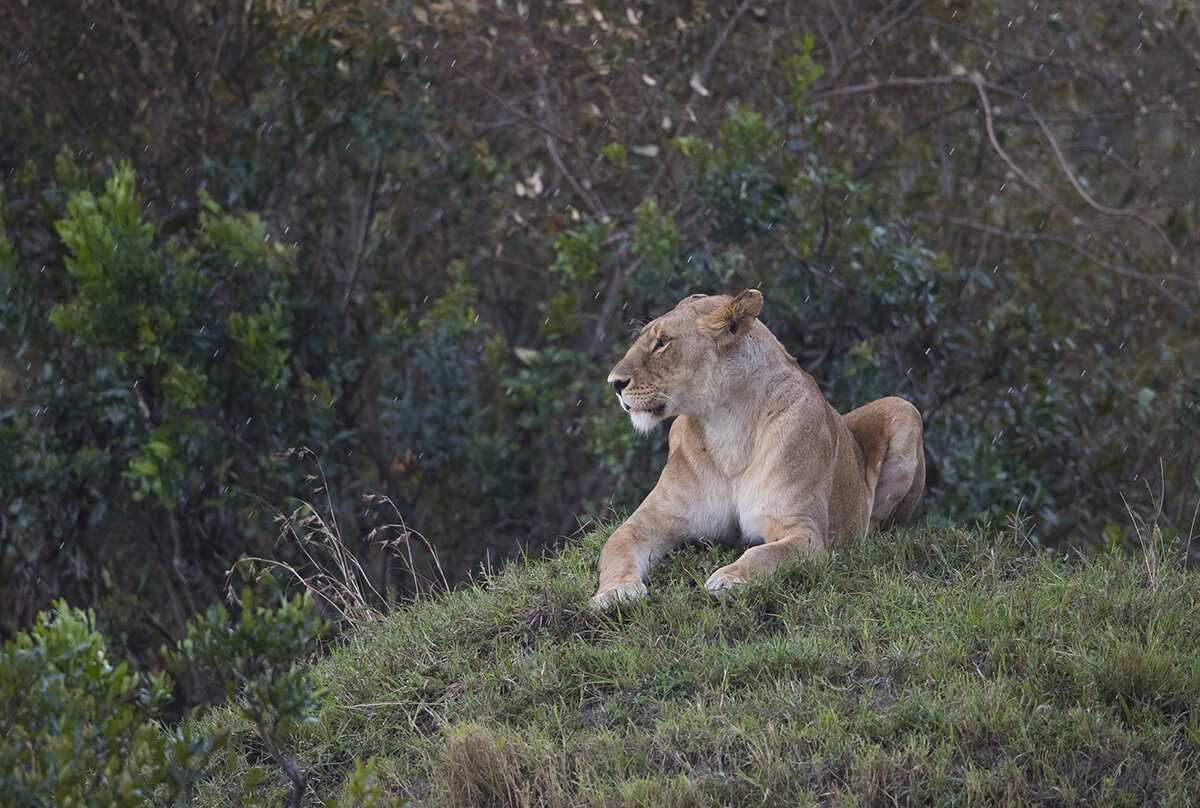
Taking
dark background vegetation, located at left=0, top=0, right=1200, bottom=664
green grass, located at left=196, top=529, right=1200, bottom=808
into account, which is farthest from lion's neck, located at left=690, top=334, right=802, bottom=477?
dark background vegetation, located at left=0, top=0, right=1200, bottom=664

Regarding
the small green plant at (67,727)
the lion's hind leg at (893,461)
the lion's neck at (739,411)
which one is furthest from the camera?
the lion's hind leg at (893,461)

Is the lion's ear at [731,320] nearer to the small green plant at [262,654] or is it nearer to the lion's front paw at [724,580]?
the lion's front paw at [724,580]

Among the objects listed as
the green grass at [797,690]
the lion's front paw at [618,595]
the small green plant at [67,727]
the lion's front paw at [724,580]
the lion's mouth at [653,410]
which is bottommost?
the green grass at [797,690]

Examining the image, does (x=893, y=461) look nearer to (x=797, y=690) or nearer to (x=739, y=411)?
A: (x=739, y=411)

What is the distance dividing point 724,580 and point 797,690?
71cm

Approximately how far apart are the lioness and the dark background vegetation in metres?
1.63

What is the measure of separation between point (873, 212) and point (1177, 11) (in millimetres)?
3575

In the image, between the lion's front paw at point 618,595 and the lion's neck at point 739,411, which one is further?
the lion's neck at point 739,411

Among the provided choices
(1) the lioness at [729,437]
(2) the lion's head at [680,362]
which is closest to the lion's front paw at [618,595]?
(1) the lioness at [729,437]

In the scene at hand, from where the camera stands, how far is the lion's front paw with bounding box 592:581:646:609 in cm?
425

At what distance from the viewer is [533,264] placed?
33.0 feet

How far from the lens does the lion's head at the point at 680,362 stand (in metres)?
4.66

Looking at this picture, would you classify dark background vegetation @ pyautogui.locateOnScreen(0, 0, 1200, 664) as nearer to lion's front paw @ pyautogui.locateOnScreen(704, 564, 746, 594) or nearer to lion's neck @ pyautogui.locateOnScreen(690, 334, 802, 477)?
lion's neck @ pyautogui.locateOnScreen(690, 334, 802, 477)

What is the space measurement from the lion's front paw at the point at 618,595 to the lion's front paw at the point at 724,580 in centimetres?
24
